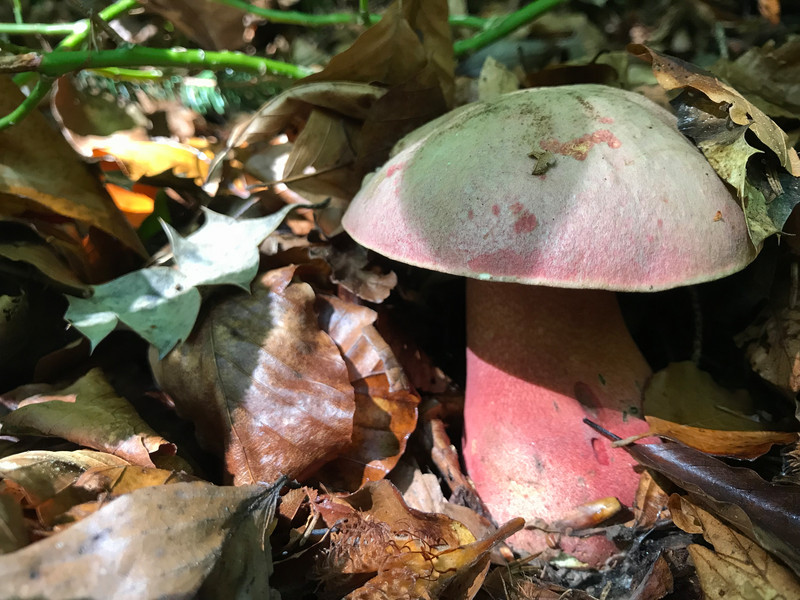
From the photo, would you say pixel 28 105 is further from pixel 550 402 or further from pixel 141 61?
pixel 550 402

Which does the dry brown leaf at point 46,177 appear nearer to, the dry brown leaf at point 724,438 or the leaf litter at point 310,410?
the leaf litter at point 310,410

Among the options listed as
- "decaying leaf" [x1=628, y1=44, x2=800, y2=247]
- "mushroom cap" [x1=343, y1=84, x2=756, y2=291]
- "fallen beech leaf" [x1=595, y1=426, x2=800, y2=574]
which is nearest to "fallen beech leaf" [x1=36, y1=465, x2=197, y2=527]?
"mushroom cap" [x1=343, y1=84, x2=756, y2=291]

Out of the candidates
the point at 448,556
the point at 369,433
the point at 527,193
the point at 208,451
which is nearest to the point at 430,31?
the point at 527,193

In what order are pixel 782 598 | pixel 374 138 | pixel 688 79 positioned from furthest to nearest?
pixel 374 138, pixel 688 79, pixel 782 598

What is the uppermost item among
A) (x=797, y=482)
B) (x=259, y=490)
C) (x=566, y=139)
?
(x=566, y=139)

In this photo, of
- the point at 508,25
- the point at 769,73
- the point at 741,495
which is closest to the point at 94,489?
the point at 741,495

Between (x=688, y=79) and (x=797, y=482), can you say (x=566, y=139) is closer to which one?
(x=688, y=79)

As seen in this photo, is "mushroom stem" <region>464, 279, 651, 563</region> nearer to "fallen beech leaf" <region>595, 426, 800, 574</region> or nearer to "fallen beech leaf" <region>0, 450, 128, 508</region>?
"fallen beech leaf" <region>595, 426, 800, 574</region>
